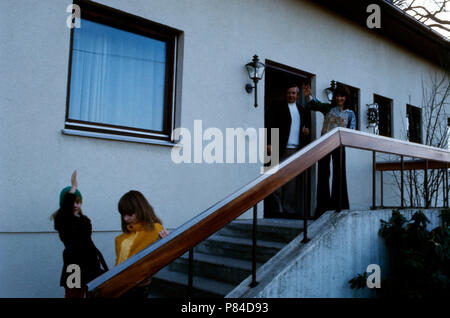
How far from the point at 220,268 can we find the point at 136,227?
3.51 feet

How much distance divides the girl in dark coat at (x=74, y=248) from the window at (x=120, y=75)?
1245 mm

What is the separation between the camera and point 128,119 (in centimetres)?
452

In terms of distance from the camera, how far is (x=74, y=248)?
9.76 feet

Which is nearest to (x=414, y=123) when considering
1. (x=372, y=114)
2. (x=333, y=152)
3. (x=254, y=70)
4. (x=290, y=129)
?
(x=372, y=114)

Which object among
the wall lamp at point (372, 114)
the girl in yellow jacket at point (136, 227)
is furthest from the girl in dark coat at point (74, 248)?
the wall lamp at point (372, 114)

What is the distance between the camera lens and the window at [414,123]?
8.73m

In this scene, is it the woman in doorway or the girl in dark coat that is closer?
the girl in dark coat

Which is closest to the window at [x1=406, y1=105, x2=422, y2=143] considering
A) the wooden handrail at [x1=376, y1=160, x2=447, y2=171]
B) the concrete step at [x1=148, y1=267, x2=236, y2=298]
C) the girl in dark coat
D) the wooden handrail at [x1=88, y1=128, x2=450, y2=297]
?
the wooden handrail at [x1=376, y1=160, x2=447, y2=171]

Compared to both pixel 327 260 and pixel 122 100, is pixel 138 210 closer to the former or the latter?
pixel 327 260

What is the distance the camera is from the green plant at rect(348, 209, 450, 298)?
320 centimetres

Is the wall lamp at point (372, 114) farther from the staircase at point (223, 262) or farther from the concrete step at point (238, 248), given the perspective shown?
the concrete step at point (238, 248)

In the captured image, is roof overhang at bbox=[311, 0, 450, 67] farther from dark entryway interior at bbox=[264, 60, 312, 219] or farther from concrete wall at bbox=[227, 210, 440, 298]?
concrete wall at bbox=[227, 210, 440, 298]
